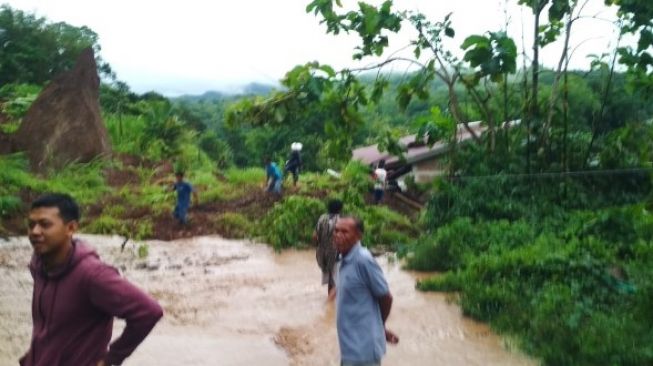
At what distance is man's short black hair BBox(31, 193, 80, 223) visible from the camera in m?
2.83


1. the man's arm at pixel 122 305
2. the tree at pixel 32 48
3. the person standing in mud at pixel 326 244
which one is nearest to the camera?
the man's arm at pixel 122 305

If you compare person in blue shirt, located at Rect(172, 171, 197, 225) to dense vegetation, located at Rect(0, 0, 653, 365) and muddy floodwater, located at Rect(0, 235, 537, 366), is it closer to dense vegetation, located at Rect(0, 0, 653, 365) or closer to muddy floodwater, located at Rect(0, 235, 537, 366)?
dense vegetation, located at Rect(0, 0, 653, 365)

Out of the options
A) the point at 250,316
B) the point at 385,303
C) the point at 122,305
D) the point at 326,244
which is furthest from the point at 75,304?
the point at 250,316

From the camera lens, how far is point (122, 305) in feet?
8.62

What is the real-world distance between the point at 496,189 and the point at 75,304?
9809 millimetres

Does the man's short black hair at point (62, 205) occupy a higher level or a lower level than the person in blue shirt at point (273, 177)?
higher

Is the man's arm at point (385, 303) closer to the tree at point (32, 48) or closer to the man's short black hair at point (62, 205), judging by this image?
the man's short black hair at point (62, 205)

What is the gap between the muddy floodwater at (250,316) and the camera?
6.81 meters

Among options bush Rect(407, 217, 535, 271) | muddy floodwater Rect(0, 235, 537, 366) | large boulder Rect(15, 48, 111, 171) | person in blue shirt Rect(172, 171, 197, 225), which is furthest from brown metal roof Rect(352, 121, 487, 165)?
large boulder Rect(15, 48, 111, 171)

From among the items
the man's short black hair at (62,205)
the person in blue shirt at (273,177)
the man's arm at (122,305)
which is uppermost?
the man's short black hair at (62,205)

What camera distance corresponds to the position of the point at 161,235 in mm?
13781

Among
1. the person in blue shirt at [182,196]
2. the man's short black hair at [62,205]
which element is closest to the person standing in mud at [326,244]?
the man's short black hair at [62,205]

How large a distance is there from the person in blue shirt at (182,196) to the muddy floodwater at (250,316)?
5.47ft

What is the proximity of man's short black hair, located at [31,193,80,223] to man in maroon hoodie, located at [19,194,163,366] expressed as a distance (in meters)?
0.02
